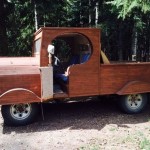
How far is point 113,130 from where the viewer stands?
759 cm

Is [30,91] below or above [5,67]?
below

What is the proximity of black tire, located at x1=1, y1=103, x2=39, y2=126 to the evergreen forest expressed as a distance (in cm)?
597

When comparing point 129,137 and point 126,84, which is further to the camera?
point 126,84

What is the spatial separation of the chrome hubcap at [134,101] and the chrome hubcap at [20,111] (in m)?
2.93

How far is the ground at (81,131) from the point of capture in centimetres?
661

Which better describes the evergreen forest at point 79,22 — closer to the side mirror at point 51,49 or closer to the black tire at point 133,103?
the black tire at point 133,103

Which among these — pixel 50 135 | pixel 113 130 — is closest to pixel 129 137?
pixel 113 130

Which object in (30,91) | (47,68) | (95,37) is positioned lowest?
(30,91)

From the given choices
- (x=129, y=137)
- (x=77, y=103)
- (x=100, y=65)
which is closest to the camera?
(x=129, y=137)

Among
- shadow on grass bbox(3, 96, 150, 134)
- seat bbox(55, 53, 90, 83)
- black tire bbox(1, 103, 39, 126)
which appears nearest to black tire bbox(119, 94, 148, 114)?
shadow on grass bbox(3, 96, 150, 134)

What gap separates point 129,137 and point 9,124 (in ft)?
9.90

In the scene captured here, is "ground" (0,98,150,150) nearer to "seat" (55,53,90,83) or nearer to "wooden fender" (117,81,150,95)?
"wooden fender" (117,81,150,95)

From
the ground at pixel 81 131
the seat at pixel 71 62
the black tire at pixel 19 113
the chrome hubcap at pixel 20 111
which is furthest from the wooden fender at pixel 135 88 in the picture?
the chrome hubcap at pixel 20 111

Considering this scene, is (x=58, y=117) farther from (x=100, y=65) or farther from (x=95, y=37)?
(x=95, y=37)
